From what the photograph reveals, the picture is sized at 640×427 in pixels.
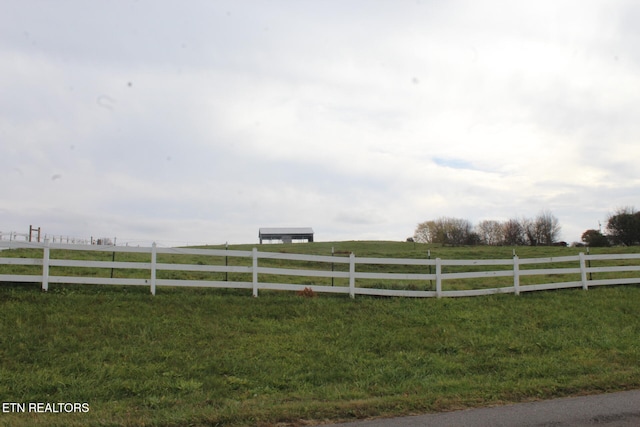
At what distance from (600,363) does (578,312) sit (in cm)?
467

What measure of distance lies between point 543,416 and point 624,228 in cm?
7711

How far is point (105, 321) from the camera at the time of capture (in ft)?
32.8

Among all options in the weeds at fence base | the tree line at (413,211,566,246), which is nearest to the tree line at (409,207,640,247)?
the tree line at (413,211,566,246)

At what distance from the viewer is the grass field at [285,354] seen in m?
6.36

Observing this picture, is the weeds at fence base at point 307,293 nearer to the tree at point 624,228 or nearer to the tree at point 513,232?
the tree at point 624,228

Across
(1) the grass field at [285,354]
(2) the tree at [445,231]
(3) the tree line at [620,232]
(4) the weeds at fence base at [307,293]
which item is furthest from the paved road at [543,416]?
(2) the tree at [445,231]

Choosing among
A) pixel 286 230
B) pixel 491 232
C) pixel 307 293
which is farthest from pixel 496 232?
pixel 307 293

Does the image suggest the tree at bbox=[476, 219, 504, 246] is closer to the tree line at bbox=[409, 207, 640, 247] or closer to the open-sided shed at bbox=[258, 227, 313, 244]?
the tree line at bbox=[409, 207, 640, 247]

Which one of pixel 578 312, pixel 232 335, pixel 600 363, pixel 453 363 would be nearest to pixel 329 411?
pixel 453 363

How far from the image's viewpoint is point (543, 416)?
18.8 feet

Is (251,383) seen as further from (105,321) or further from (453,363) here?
(105,321)

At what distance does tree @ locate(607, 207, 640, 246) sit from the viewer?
6850 centimetres

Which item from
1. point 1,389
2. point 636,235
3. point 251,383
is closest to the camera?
point 1,389

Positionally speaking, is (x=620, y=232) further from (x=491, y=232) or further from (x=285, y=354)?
(x=285, y=354)
